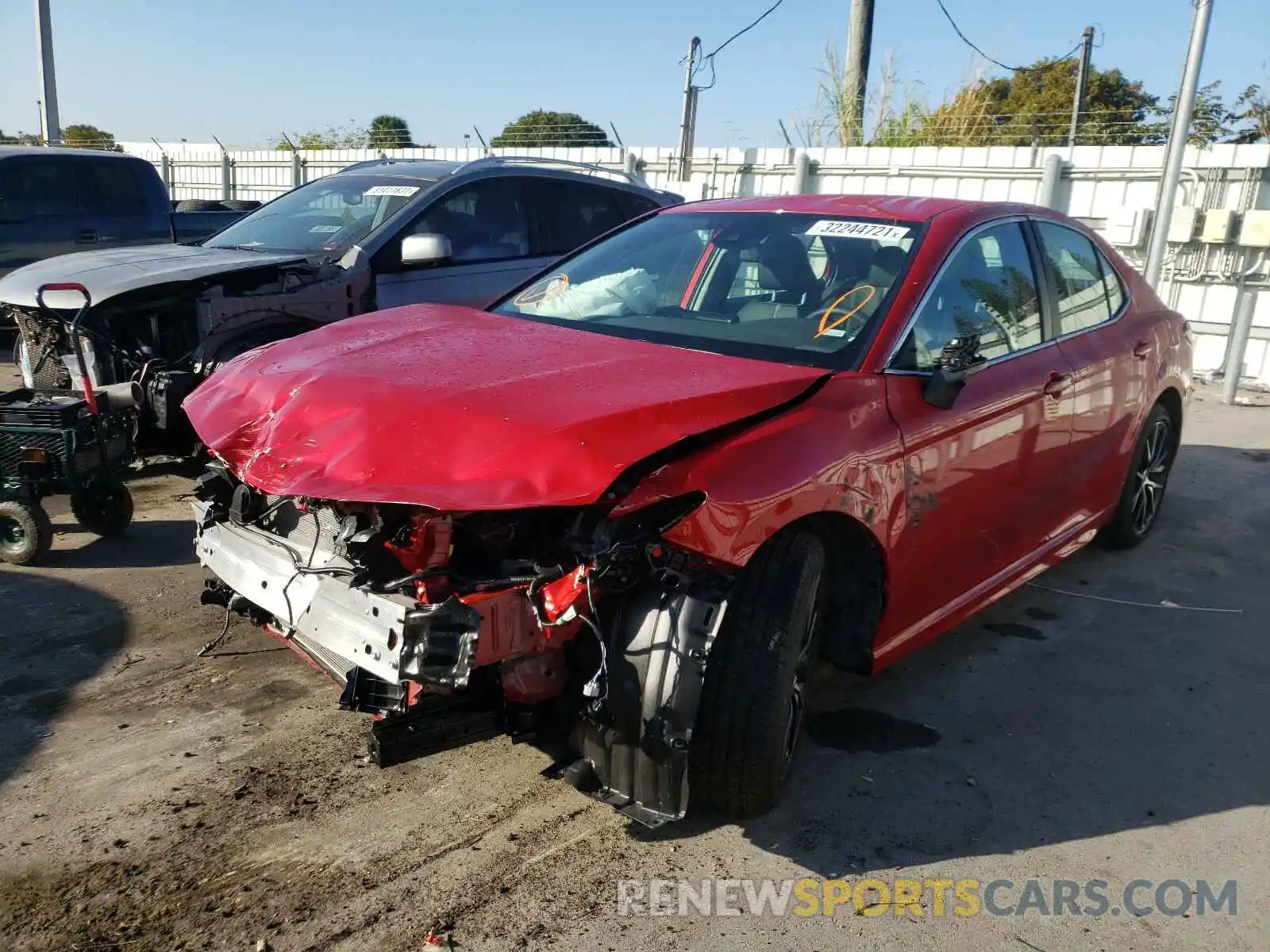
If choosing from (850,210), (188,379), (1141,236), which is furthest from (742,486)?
(1141,236)

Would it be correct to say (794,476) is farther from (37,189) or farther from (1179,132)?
(1179,132)

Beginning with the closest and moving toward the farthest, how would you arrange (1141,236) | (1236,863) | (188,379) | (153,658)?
(1236,863) → (153,658) → (188,379) → (1141,236)

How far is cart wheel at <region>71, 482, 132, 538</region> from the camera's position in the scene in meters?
5.00

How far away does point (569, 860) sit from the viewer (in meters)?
2.73

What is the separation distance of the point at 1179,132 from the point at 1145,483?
653cm

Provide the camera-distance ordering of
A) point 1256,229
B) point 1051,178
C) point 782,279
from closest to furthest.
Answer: point 782,279, point 1256,229, point 1051,178

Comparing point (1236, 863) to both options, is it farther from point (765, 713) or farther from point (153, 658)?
point (153, 658)

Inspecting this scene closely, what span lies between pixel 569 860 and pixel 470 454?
3.79ft

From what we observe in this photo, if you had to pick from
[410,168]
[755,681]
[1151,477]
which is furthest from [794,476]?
[410,168]

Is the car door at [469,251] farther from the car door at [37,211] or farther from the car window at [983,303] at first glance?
the car door at [37,211]

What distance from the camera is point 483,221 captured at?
Result: 6715mm

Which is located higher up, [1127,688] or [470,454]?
[470,454]

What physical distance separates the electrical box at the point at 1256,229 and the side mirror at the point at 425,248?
862cm

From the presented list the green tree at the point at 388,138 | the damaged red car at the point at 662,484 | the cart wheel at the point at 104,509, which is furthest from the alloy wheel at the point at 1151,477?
the green tree at the point at 388,138
